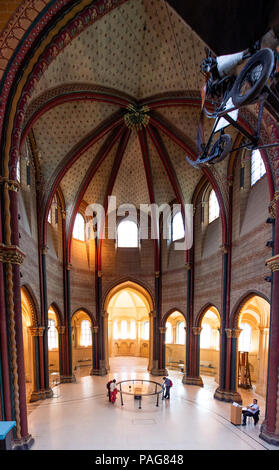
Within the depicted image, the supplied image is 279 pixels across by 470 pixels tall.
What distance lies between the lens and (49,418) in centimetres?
1113

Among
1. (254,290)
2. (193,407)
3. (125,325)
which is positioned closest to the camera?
(254,290)

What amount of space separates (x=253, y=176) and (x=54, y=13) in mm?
10095

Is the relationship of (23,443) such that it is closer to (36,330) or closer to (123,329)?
(36,330)

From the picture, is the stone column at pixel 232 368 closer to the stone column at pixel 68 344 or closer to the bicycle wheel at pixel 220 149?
the stone column at pixel 68 344

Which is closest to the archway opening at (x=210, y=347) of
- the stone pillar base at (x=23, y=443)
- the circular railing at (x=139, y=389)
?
the circular railing at (x=139, y=389)

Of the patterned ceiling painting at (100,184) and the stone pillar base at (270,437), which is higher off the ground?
the patterned ceiling painting at (100,184)

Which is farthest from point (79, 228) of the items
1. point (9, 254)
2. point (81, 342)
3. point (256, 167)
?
point (256, 167)

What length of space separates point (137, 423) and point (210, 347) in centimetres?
1273

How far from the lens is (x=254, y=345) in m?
19.5

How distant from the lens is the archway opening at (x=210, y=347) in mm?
20766

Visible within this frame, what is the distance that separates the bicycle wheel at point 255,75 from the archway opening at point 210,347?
18.7 m

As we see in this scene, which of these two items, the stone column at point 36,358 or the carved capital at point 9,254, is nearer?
the carved capital at point 9,254

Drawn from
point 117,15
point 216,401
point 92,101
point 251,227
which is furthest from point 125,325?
point 117,15

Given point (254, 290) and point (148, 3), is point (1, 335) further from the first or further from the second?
point (148, 3)
